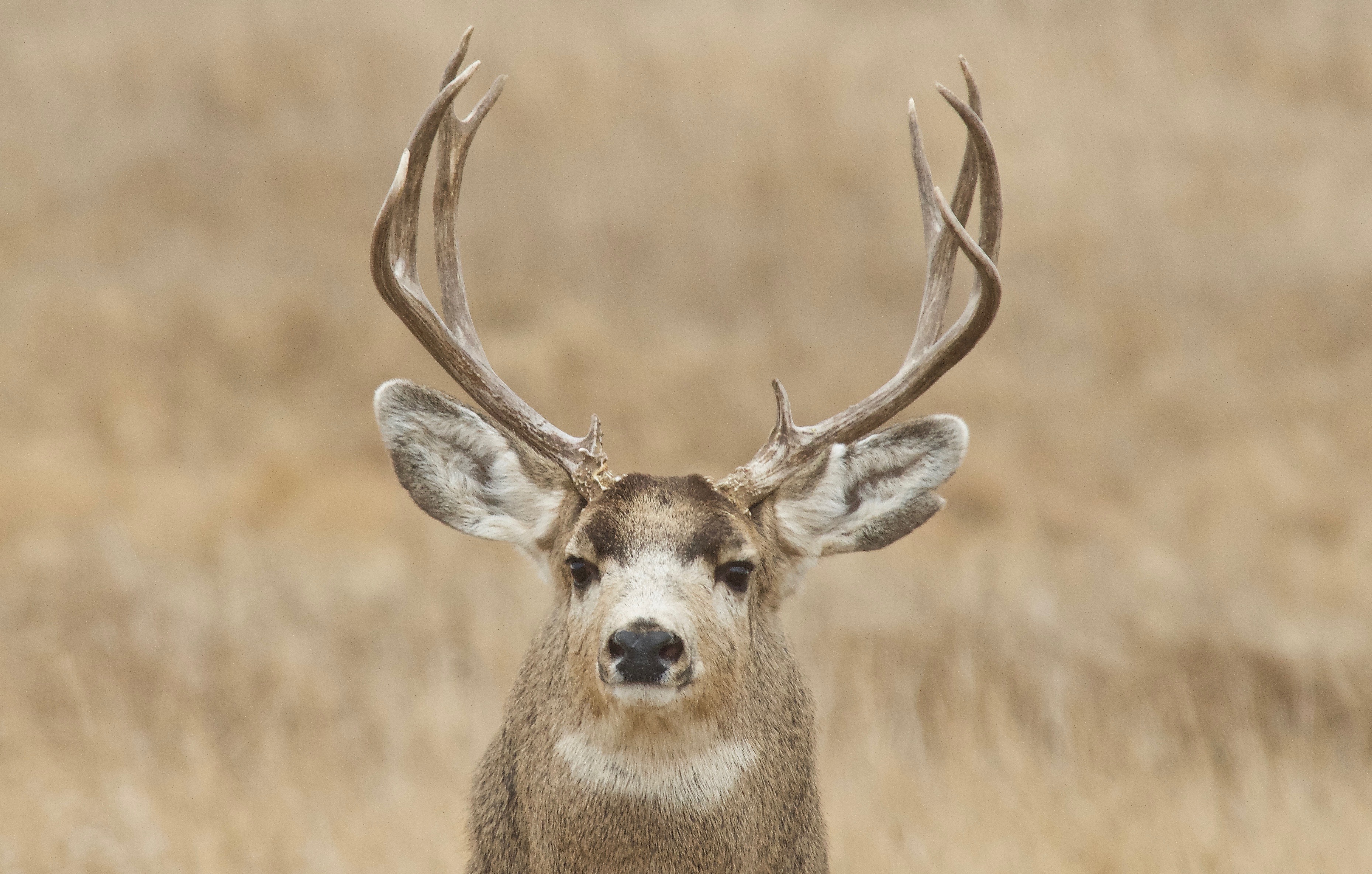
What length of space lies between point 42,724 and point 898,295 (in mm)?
12269

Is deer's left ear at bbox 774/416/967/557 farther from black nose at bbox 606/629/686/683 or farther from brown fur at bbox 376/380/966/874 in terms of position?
black nose at bbox 606/629/686/683

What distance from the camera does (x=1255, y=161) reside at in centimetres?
2130

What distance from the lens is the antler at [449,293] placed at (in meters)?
4.45

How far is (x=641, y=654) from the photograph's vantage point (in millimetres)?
3756

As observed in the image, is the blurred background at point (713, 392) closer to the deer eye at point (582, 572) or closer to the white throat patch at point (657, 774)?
the white throat patch at point (657, 774)

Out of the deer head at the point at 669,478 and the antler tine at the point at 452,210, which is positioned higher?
the antler tine at the point at 452,210

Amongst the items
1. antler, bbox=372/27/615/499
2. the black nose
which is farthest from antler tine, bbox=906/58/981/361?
the black nose

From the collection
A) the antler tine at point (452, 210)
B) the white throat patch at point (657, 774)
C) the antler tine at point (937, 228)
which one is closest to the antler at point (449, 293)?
the antler tine at point (452, 210)

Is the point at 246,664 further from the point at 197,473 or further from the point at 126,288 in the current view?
the point at 126,288

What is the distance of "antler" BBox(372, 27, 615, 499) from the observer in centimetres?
445

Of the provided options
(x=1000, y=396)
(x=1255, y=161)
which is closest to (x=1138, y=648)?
(x=1000, y=396)

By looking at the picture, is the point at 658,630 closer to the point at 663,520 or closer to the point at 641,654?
the point at 641,654

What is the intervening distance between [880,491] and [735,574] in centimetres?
61

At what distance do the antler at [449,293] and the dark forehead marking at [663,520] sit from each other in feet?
0.43
